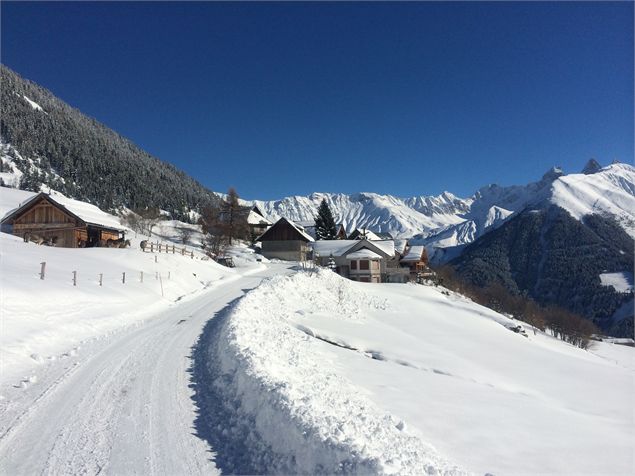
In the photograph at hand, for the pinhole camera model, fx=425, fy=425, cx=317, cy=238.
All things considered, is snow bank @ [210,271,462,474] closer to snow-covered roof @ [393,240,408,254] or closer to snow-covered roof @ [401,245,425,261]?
snow-covered roof @ [401,245,425,261]

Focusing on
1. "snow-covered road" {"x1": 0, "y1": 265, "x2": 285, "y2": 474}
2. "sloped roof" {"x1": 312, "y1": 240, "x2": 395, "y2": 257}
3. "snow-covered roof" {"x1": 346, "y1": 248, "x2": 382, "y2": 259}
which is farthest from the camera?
"sloped roof" {"x1": 312, "y1": 240, "x2": 395, "y2": 257}

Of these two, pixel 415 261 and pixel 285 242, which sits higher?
pixel 285 242

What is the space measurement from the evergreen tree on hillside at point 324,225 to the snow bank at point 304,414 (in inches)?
2834

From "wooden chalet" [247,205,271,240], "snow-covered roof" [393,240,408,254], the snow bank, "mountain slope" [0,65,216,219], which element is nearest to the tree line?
"snow-covered roof" [393,240,408,254]

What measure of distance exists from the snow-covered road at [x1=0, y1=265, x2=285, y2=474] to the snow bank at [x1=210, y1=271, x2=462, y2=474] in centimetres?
113

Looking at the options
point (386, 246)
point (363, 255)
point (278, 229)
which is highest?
point (278, 229)

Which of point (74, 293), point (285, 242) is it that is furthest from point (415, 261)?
point (74, 293)

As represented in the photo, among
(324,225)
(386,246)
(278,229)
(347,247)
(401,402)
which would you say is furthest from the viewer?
(324,225)

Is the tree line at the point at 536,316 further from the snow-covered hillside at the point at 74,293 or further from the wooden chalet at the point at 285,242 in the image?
the snow-covered hillside at the point at 74,293

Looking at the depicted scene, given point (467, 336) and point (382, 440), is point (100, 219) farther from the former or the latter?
point (382, 440)

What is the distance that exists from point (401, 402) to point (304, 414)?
464cm

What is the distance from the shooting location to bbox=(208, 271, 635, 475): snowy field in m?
7.46

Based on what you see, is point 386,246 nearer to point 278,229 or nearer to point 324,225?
point 278,229

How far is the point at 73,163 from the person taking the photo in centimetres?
15425
